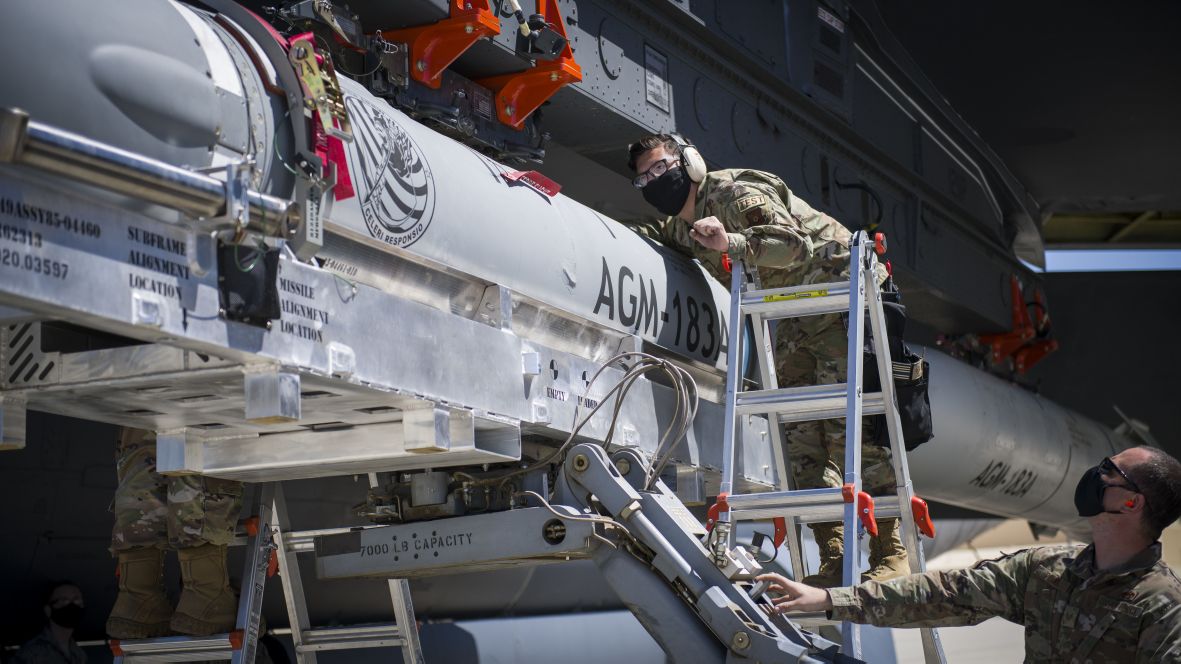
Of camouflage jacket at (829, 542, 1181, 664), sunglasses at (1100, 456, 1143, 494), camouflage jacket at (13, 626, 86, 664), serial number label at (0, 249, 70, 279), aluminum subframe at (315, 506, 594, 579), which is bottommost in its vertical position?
camouflage jacket at (13, 626, 86, 664)

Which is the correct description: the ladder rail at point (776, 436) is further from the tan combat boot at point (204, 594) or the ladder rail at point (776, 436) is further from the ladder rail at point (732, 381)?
Result: the tan combat boot at point (204, 594)

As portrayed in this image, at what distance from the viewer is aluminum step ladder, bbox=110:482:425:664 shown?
3.91 m

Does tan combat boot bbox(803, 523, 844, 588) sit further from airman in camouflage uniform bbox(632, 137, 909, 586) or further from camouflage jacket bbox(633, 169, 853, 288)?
camouflage jacket bbox(633, 169, 853, 288)

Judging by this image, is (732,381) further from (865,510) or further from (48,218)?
(48,218)

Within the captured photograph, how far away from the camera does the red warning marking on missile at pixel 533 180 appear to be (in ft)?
13.0

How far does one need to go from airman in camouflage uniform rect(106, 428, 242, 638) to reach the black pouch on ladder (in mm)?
2310

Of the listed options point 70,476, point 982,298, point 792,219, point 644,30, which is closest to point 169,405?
point 70,476

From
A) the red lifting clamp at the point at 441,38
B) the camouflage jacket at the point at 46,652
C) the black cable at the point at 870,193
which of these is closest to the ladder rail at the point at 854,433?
the red lifting clamp at the point at 441,38

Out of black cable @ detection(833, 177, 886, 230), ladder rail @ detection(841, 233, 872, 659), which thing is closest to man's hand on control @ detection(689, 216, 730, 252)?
ladder rail @ detection(841, 233, 872, 659)

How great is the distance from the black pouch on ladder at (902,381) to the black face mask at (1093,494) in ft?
5.10

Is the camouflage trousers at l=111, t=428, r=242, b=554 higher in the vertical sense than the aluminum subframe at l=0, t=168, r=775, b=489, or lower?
lower

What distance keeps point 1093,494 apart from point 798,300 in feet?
4.78

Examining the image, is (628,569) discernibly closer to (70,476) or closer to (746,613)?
(746,613)

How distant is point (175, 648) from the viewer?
3.88m
